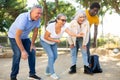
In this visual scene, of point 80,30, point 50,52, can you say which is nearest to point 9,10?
point 80,30

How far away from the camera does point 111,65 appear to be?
907cm

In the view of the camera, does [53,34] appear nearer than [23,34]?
No

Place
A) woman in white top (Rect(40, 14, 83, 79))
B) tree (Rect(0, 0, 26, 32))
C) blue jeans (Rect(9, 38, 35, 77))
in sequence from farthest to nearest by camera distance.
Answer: tree (Rect(0, 0, 26, 32)) < woman in white top (Rect(40, 14, 83, 79)) < blue jeans (Rect(9, 38, 35, 77))

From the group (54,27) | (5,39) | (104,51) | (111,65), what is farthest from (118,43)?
(54,27)

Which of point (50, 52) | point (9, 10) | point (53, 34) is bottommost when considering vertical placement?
point (50, 52)

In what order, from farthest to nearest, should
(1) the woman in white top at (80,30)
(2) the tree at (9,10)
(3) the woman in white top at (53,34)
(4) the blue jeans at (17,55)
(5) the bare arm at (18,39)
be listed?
1. (2) the tree at (9,10)
2. (1) the woman in white top at (80,30)
3. (3) the woman in white top at (53,34)
4. (4) the blue jeans at (17,55)
5. (5) the bare arm at (18,39)

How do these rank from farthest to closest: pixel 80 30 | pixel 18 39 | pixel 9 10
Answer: pixel 9 10
pixel 80 30
pixel 18 39

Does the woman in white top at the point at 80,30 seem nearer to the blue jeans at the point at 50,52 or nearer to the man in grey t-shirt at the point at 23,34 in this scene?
the blue jeans at the point at 50,52

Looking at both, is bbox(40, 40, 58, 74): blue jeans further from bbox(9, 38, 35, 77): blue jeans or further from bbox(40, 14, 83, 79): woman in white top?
bbox(9, 38, 35, 77): blue jeans

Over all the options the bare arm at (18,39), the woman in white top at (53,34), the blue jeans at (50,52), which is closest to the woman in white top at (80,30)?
the woman in white top at (53,34)

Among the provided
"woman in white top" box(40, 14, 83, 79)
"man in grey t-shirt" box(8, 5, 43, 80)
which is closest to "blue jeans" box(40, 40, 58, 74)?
"woman in white top" box(40, 14, 83, 79)

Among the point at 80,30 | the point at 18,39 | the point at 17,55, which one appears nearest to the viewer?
the point at 18,39

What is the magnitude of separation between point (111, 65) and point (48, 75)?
248cm

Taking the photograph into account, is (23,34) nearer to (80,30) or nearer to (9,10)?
(80,30)
